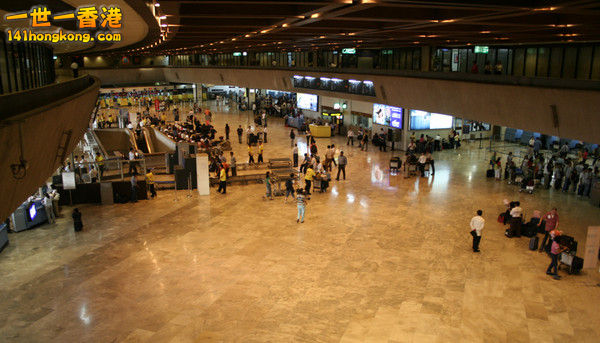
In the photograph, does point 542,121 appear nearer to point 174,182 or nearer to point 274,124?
point 174,182

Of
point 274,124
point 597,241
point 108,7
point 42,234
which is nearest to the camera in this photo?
point 108,7

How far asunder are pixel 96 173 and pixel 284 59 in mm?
28113

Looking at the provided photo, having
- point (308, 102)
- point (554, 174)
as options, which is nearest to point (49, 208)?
point (554, 174)

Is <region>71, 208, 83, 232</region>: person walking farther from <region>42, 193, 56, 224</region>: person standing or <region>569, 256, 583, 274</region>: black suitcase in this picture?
<region>569, 256, 583, 274</region>: black suitcase

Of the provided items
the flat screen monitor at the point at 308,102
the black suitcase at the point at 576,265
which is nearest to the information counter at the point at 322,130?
the flat screen monitor at the point at 308,102

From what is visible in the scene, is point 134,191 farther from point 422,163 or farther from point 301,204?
point 422,163

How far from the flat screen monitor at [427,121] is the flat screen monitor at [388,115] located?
771mm

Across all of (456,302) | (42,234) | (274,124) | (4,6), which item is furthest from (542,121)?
(274,124)

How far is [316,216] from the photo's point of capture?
1453cm

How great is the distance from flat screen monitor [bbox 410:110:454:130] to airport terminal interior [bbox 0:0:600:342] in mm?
3369

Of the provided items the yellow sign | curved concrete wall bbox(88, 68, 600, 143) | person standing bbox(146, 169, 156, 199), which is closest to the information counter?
curved concrete wall bbox(88, 68, 600, 143)

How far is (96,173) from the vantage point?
17.0 m

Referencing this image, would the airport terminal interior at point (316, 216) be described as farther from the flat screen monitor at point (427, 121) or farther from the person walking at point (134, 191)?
the flat screen monitor at point (427, 121)

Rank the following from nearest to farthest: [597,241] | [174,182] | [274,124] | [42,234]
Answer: [597,241] → [42,234] → [174,182] → [274,124]
